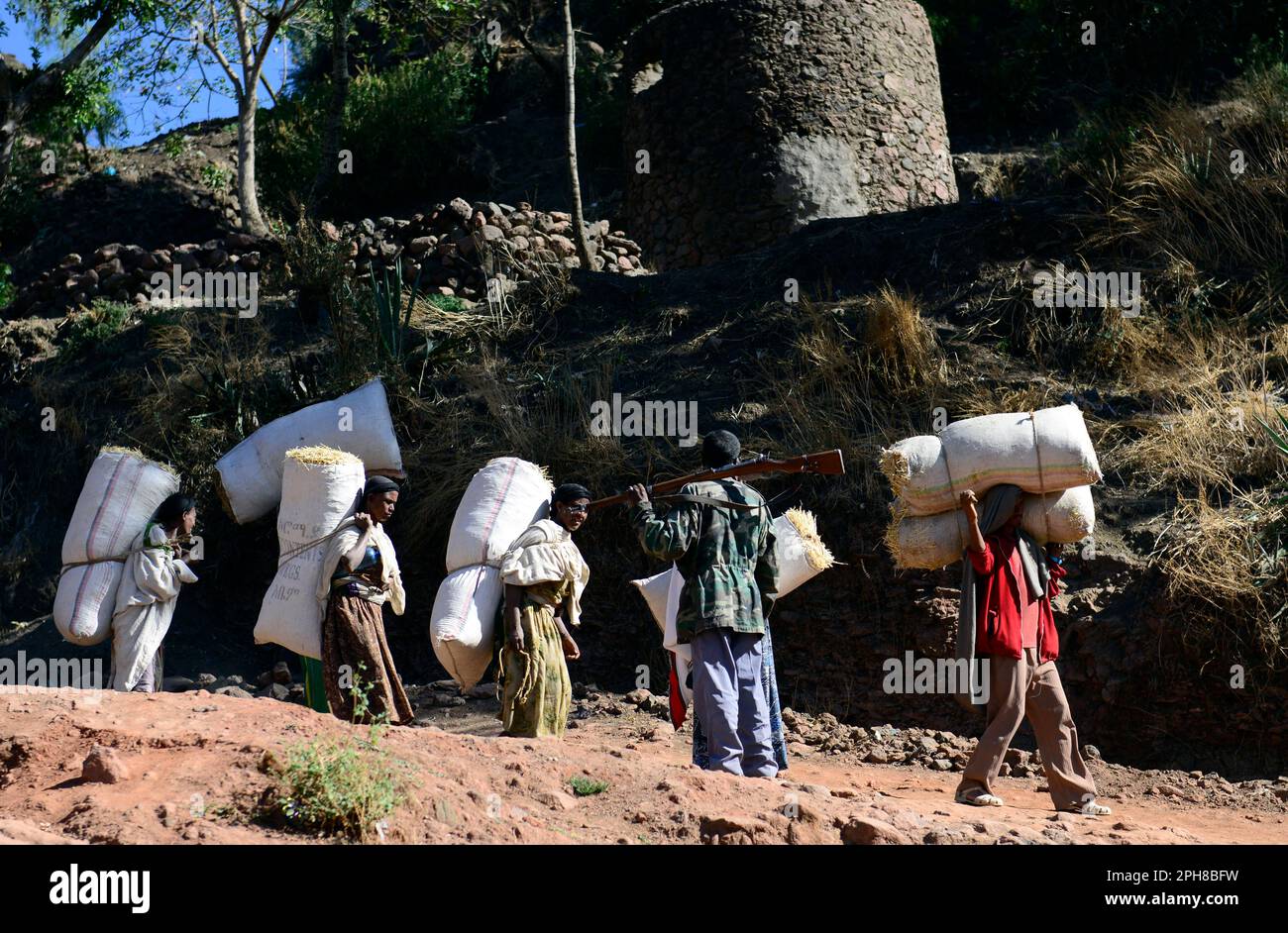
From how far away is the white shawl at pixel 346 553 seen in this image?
640cm

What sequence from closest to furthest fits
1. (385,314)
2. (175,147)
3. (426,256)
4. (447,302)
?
(385,314)
(447,302)
(426,256)
(175,147)

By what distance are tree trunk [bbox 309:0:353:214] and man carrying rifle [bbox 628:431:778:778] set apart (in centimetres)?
1153

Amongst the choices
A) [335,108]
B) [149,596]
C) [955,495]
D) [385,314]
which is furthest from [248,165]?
[955,495]

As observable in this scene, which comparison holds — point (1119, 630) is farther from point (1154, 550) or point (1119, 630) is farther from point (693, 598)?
point (693, 598)

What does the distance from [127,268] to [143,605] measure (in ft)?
26.2

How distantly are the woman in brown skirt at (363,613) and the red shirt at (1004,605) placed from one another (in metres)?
2.60

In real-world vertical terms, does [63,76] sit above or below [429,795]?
above

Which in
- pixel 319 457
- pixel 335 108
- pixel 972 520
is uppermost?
pixel 335 108

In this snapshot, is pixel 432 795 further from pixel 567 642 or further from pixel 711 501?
pixel 567 642

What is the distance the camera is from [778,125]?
40.2ft

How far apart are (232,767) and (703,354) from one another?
22.5ft

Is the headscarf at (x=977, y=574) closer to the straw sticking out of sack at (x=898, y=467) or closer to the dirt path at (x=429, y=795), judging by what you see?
the straw sticking out of sack at (x=898, y=467)

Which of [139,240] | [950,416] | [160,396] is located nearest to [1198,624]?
[950,416]

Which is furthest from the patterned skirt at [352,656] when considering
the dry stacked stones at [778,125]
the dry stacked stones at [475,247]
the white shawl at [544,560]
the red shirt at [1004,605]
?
the dry stacked stones at [778,125]
